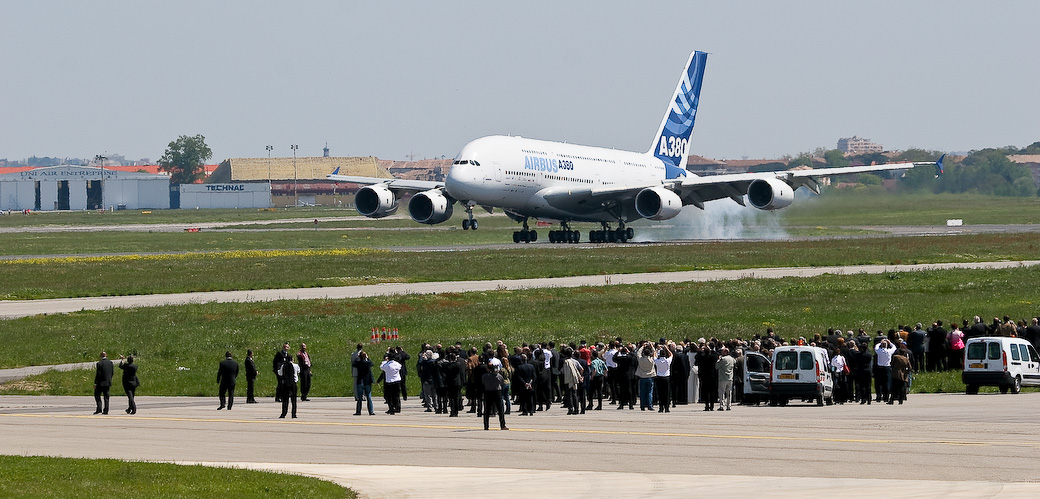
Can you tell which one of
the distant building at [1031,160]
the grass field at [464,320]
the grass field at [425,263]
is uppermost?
the distant building at [1031,160]

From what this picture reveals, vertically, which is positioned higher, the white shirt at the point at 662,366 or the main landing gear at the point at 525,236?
the main landing gear at the point at 525,236

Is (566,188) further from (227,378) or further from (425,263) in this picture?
(227,378)

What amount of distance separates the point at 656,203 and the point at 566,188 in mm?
5574

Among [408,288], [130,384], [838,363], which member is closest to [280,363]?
[130,384]

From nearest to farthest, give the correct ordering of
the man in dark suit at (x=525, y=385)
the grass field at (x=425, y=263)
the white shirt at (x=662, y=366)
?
the man in dark suit at (x=525, y=385), the white shirt at (x=662, y=366), the grass field at (x=425, y=263)

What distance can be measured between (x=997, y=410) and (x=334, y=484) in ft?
48.7

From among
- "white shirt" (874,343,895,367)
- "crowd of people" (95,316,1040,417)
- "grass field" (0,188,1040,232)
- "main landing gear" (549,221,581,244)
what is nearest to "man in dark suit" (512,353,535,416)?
"crowd of people" (95,316,1040,417)

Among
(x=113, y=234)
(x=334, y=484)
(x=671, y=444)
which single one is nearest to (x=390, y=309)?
(x=671, y=444)

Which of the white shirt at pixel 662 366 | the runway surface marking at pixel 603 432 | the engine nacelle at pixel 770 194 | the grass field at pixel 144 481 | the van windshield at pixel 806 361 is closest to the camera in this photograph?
the grass field at pixel 144 481

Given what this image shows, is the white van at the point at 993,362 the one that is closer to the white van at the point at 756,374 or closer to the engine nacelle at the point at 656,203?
the white van at the point at 756,374

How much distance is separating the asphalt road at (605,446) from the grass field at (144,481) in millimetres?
946

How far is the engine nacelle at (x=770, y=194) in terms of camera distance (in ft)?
266

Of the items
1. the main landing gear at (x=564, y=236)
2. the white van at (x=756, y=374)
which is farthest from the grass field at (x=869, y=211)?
the white van at (x=756, y=374)

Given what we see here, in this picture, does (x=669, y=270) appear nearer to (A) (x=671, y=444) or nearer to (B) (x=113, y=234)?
(A) (x=671, y=444)
